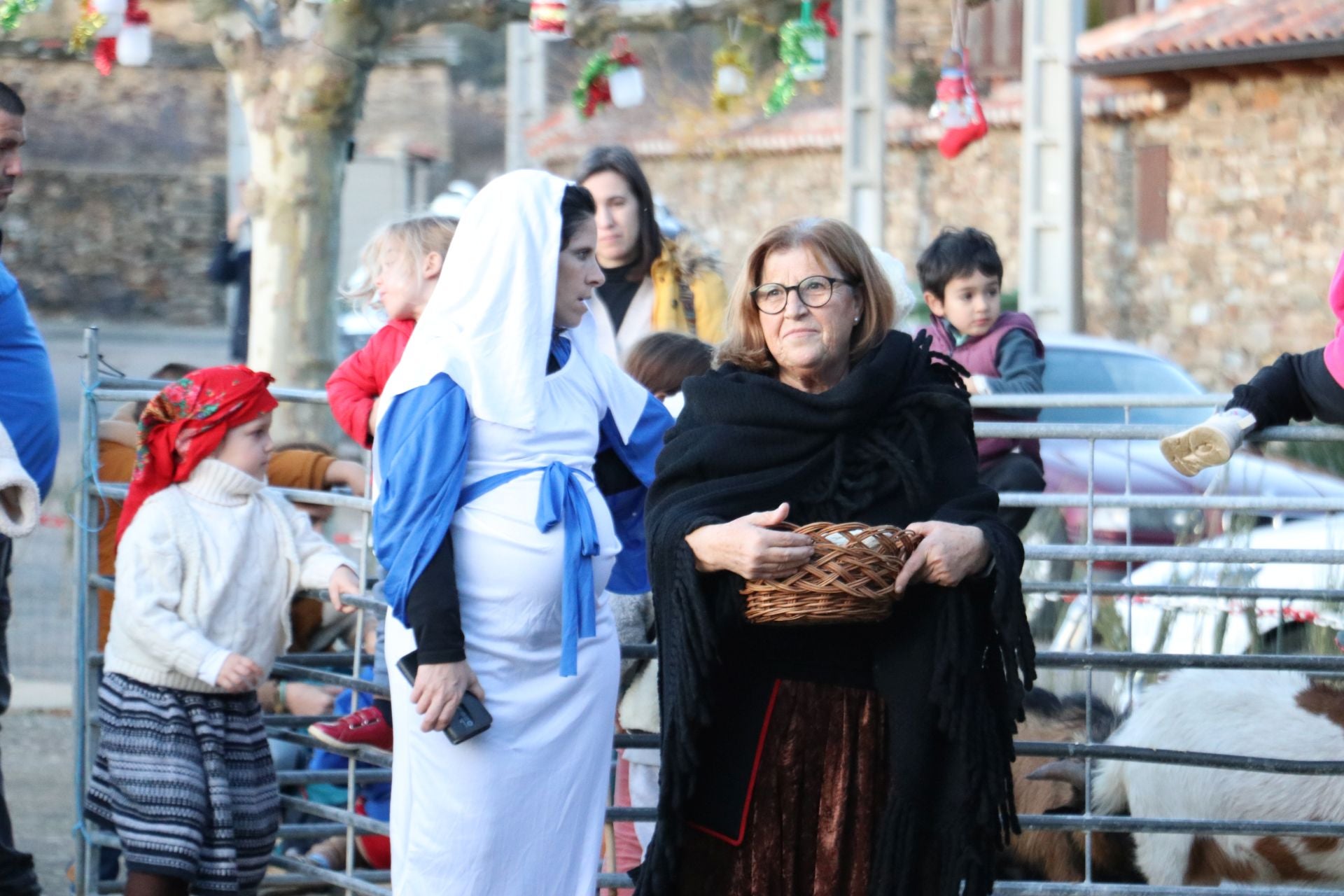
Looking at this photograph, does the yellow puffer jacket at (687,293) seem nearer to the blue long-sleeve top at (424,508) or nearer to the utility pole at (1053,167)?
the blue long-sleeve top at (424,508)

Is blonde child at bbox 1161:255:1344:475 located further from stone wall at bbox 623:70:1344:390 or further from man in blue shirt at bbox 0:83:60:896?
stone wall at bbox 623:70:1344:390

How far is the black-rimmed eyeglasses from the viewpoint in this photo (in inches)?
127

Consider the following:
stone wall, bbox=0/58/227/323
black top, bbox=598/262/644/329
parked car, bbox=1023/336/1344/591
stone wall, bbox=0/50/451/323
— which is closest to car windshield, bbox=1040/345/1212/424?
parked car, bbox=1023/336/1344/591

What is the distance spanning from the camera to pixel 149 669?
436 centimetres

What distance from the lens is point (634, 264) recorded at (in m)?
5.36

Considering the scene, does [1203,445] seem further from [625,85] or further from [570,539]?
[625,85]

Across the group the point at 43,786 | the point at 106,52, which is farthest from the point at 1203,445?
the point at 106,52

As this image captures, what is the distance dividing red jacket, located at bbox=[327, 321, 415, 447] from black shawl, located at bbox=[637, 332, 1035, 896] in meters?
1.46

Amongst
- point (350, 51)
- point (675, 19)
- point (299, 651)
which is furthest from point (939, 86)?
point (299, 651)

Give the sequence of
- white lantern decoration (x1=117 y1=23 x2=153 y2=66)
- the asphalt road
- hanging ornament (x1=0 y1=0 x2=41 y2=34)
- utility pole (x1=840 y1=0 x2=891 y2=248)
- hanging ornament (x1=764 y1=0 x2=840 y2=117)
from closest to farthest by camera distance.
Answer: the asphalt road, hanging ornament (x1=0 y1=0 x2=41 y2=34), white lantern decoration (x1=117 y1=23 x2=153 y2=66), hanging ornament (x1=764 y1=0 x2=840 y2=117), utility pole (x1=840 y1=0 x2=891 y2=248)

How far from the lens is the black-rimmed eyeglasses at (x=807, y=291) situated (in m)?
3.23

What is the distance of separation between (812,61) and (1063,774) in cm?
646

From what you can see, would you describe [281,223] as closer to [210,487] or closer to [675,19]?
[675,19]

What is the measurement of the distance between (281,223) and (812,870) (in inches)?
306
